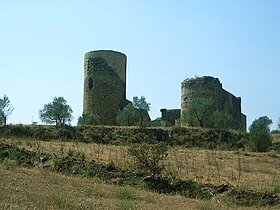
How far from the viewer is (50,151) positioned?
50.5 ft

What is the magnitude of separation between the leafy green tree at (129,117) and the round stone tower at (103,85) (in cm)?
183

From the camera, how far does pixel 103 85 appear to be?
31609 millimetres

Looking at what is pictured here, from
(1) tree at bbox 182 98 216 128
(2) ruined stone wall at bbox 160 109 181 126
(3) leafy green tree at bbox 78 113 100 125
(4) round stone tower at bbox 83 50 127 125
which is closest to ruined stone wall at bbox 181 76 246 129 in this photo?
(1) tree at bbox 182 98 216 128

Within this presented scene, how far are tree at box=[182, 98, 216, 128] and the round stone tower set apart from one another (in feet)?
17.5

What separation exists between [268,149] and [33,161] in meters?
13.7

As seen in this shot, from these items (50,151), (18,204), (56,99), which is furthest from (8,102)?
(18,204)

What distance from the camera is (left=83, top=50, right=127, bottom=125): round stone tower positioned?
31562 mm

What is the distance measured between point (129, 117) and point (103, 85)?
3503 mm

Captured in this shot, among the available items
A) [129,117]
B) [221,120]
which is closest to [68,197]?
[221,120]

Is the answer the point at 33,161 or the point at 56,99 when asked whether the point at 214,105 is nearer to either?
the point at 56,99

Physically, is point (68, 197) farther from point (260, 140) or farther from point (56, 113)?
point (56, 113)

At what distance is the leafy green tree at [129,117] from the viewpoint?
29.4m

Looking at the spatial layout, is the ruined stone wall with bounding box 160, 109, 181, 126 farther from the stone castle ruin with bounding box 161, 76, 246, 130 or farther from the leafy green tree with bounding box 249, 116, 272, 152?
the leafy green tree with bounding box 249, 116, 272, 152

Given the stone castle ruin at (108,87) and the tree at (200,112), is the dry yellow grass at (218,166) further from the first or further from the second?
the stone castle ruin at (108,87)
